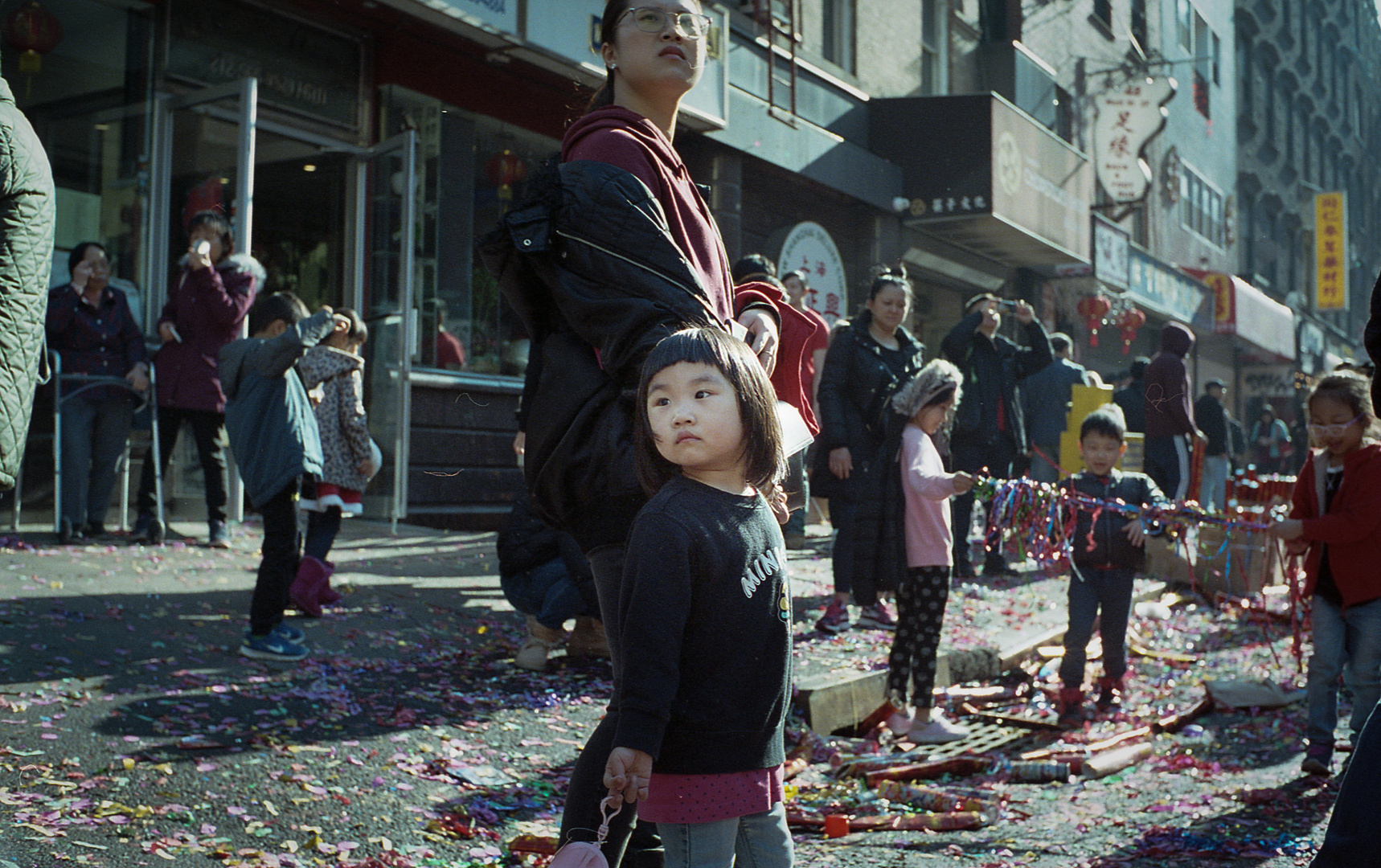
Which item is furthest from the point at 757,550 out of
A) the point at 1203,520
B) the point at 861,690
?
the point at 1203,520

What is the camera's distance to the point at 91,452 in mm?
7828

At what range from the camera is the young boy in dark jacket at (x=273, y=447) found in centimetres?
511

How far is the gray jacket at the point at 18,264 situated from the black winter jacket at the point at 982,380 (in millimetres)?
7074

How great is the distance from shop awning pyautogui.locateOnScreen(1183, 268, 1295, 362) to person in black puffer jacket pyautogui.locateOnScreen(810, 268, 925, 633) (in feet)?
76.6

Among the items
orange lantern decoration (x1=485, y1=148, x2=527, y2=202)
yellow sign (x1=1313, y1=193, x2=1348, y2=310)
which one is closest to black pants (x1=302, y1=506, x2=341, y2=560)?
orange lantern decoration (x1=485, y1=148, x2=527, y2=202)

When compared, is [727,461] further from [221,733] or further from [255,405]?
[255,405]

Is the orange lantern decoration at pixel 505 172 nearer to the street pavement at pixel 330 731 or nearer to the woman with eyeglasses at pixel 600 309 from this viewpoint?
the street pavement at pixel 330 731

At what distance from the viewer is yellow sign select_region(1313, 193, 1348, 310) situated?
1567 inches

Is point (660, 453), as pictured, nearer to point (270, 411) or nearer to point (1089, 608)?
point (270, 411)

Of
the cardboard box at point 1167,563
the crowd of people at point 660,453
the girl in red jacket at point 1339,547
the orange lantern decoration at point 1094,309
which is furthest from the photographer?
the orange lantern decoration at point 1094,309

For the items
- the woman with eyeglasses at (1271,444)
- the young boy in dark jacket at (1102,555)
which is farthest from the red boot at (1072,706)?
the woman with eyeglasses at (1271,444)

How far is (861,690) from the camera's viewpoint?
571 cm

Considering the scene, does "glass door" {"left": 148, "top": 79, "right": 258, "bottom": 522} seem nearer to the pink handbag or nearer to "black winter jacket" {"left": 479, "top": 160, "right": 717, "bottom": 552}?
"black winter jacket" {"left": 479, "top": 160, "right": 717, "bottom": 552}

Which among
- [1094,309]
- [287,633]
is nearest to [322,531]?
[287,633]
